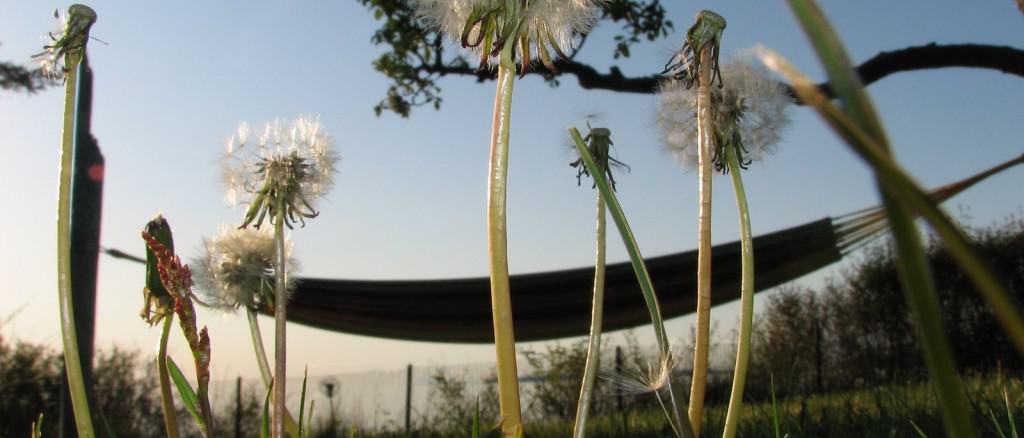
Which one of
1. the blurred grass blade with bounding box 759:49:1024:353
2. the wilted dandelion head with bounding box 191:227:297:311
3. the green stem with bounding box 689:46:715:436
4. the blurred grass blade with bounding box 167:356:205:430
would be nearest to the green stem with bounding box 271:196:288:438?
the blurred grass blade with bounding box 167:356:205:430

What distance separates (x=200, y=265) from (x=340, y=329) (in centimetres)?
378

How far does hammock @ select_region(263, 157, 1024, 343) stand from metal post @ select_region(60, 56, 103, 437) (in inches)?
42.5

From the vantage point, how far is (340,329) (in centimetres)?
483

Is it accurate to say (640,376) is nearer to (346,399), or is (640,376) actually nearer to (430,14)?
(430,14)

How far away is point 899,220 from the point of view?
0.15 meters

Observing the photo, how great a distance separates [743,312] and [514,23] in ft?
1.16

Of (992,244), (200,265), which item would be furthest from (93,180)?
(992,244)

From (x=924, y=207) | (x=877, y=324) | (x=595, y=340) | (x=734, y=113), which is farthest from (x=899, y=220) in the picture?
(x=877, y=324)

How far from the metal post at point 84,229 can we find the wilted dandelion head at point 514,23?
7.65 feet

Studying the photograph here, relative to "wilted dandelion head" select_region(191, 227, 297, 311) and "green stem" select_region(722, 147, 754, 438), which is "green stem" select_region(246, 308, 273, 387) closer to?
"wilted dandelion head" select_region(191, 227, 297, 311)

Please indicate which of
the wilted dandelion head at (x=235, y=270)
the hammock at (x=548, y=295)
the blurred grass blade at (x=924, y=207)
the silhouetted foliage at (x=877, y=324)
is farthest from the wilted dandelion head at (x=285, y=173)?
the silhouetted foliage at (x=877, y=324)

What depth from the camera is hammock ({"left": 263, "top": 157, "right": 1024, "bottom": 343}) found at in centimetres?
417

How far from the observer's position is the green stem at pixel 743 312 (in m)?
0.77

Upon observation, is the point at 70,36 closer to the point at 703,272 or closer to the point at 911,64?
the point at 703,272
